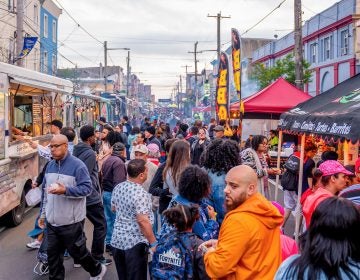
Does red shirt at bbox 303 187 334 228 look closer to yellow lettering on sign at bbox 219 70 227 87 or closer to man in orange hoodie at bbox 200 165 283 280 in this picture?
man in orange hoodie at bbox 200 165 283 280

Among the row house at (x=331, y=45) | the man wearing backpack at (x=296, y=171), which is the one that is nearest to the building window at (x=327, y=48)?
the row house at (x=331, y=45)

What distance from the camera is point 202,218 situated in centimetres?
403

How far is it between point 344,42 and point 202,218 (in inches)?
987

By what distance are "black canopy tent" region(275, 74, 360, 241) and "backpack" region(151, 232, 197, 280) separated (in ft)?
7.50

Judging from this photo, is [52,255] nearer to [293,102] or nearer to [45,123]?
[45,123]

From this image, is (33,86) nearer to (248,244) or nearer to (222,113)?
(222,113)

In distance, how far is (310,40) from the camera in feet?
105

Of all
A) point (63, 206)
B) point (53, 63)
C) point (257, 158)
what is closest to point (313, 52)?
point (53, 63)

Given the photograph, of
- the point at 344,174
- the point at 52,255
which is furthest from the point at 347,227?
the point at 52,255

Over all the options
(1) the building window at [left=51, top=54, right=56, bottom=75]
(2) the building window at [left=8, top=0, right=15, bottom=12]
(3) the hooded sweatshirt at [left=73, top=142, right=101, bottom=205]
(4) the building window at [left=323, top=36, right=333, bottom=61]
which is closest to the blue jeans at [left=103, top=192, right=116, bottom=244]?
(3) the hooded sweatshirt at [left=73, top=142, right=101, bottom=205]

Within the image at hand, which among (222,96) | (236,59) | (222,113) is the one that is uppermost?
(236,59)

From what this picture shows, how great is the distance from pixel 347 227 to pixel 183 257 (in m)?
1.51

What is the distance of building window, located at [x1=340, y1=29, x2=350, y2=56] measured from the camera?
2626cm

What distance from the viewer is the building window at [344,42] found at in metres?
26.3
